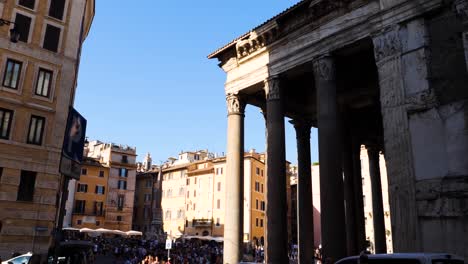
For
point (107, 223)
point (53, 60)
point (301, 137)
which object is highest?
point (53, 60)

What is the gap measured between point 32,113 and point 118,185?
46.7 m

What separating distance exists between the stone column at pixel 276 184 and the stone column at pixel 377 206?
26.8 feet

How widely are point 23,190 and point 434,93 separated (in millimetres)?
19733

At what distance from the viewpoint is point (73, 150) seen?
1110cm

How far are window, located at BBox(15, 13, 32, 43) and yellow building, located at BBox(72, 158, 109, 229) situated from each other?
131ft

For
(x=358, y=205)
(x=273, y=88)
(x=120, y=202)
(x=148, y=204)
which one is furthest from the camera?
(x=148, y=204)

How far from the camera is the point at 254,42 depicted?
17.8 metres

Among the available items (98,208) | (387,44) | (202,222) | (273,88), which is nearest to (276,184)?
(273,88)

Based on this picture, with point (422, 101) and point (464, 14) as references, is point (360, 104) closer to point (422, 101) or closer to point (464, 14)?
point (422, 101)

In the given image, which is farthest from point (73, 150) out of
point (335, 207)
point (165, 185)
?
point (165, 185)

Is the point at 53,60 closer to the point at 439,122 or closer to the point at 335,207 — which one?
the point at 335,207

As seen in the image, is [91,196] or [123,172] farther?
[123,172]

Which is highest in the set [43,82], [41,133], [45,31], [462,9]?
[45,31]

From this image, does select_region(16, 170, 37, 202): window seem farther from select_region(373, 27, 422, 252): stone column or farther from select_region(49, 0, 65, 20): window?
select_region(373, 27, 422, 252): stone column
